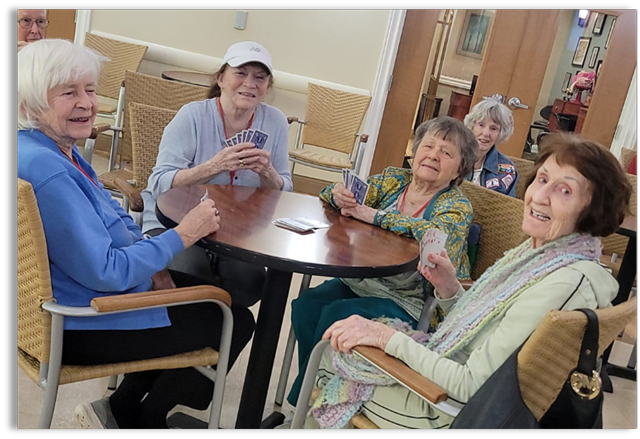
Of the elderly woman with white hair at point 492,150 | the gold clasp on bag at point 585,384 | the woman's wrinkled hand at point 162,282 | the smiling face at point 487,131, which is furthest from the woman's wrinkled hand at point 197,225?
the smiling face at point 487,131

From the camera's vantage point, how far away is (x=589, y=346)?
117cm

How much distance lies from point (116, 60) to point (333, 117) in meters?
1.92

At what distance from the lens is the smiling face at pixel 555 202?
1387 millimetres

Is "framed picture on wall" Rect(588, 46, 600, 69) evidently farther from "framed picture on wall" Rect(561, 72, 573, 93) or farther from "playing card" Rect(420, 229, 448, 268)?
"playing card" Rect(420, 229, 448, 268)

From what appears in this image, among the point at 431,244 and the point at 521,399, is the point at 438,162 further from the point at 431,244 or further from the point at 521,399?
the point at 521,399

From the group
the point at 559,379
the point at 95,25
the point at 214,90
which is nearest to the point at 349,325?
the point at 559,379

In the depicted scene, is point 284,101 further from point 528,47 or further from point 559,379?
point 559,379

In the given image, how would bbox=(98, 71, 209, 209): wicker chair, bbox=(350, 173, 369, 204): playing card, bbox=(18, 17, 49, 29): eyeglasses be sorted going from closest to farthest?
bbox=(350, 173, 369, 204): playing card, bbox=(18, 17, 49, 29): eyeglasses, bbox=(98, 71, 209, 209): wicker chair

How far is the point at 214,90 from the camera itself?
8.30ft

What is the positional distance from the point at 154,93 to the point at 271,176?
141 centimetres

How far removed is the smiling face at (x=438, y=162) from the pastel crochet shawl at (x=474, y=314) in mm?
625

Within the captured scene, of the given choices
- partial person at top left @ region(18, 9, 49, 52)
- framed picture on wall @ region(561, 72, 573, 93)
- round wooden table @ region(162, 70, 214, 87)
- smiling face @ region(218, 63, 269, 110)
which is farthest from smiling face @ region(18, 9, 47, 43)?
framed picture on wall @ region(561, 72, 573, 93)

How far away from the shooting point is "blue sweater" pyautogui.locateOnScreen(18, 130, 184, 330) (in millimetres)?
1367

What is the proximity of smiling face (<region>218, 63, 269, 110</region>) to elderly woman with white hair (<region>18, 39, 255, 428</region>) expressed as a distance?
745 millimetres
